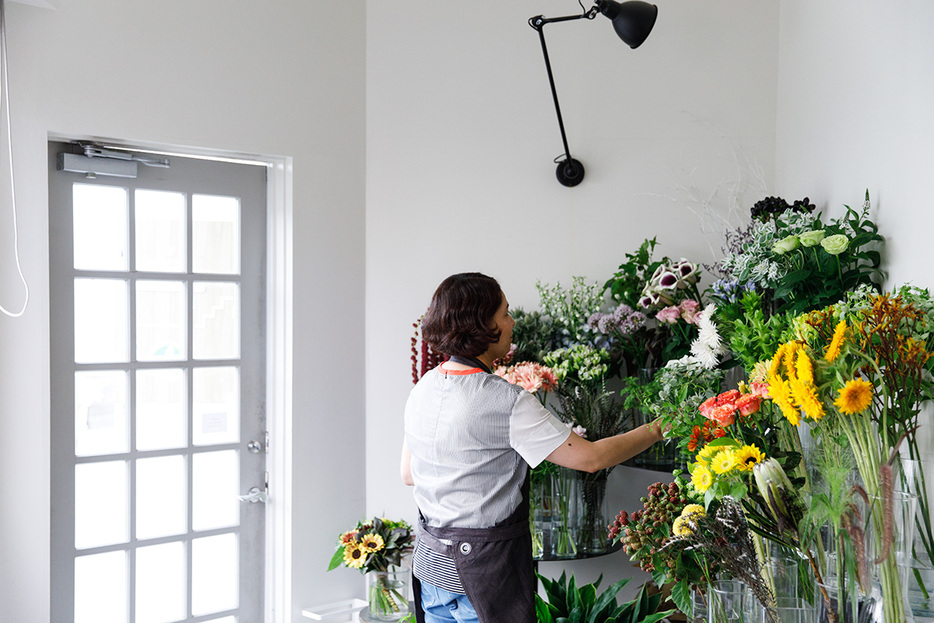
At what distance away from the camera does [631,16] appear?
87.4 inches

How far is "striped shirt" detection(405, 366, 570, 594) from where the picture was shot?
71.6 inches

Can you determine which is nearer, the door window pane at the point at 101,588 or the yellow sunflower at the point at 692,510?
the yellow sunflower at the point at 692,510

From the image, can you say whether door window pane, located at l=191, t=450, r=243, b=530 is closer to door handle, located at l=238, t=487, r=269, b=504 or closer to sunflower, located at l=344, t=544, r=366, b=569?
door handle, located at l=238, t=487, r=269, b=504

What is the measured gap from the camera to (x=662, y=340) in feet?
8.27

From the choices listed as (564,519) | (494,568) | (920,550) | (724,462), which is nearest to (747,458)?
(724,462)

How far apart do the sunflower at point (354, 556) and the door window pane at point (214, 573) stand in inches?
23.2

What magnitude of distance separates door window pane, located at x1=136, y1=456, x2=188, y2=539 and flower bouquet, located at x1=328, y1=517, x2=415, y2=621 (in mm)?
625

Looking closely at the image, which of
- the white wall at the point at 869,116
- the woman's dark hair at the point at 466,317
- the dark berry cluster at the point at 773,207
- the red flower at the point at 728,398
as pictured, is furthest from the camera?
the dark berry cluster at the point at 773,207

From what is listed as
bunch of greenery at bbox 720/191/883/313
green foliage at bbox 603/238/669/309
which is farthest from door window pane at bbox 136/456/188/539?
bunch of greenery at bbox 720/191/883/313

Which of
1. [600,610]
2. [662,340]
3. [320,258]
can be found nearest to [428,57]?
[320,258]

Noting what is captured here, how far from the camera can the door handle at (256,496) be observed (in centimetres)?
305

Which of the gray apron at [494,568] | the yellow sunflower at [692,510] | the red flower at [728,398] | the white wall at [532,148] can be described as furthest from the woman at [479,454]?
the white wall at [532,148]

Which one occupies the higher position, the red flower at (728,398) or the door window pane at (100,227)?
the door window pane at (100,227)

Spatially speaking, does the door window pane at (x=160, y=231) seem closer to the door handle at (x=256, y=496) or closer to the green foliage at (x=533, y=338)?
the door handle at (x=256, y=496)
